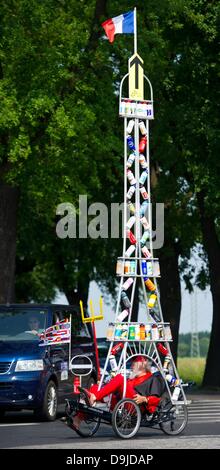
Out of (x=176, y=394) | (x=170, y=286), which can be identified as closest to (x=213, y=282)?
(x=170, y=286)

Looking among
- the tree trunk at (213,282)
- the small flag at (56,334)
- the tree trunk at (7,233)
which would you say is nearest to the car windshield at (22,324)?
the small flag at (56,334)

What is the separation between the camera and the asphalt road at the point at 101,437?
626 inches

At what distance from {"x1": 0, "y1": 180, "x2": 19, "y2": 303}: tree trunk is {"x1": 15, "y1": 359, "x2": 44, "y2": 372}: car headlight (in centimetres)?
1175

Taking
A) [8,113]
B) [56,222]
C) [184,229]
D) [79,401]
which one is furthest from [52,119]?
[56,222]

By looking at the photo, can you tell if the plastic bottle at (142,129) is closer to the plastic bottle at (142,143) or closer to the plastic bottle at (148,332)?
the plastic bottle at (142,143)

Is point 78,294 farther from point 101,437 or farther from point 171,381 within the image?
point 101,437

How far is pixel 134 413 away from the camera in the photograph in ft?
57.4

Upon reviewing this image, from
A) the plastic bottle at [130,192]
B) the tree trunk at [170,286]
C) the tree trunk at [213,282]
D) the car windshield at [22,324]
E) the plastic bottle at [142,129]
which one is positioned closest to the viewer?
the plastic bottle at [130,192]

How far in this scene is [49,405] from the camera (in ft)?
74.8

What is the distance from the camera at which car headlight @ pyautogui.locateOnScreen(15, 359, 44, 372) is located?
72.8 ft

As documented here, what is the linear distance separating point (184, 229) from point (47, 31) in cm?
1152

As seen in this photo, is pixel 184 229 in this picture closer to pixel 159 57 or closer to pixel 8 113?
pixel 159 57

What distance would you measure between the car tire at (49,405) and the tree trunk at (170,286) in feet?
65.6

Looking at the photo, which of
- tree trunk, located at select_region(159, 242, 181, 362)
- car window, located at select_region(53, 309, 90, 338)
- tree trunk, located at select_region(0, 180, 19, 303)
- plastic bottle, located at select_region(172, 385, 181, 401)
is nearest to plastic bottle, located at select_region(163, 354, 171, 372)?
plastic bottle, located at select_region(172, 385, 181, 401)
